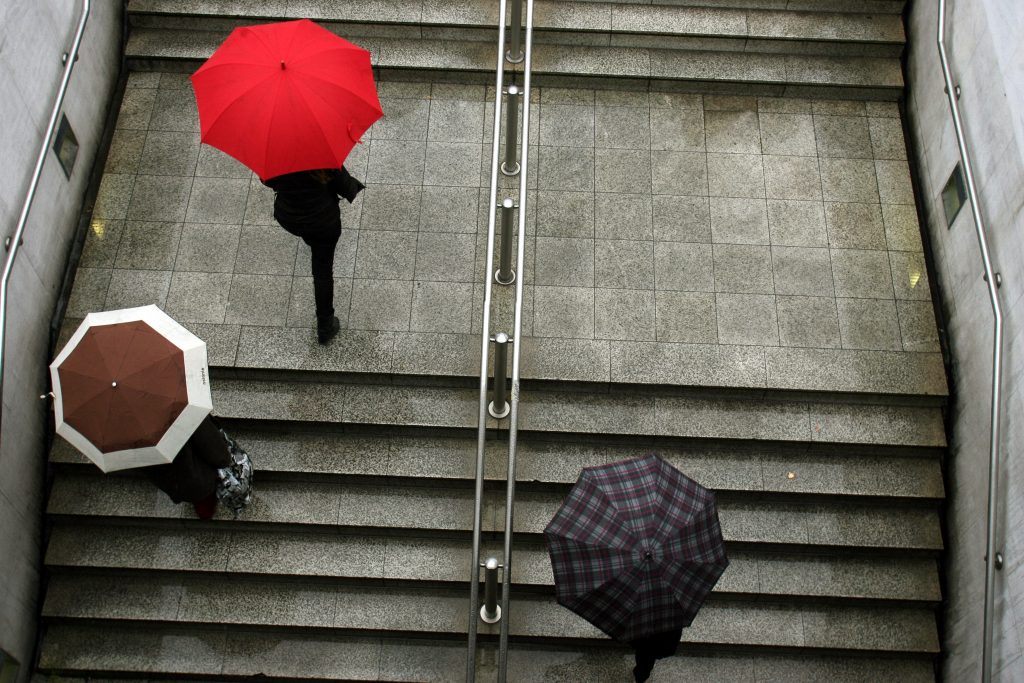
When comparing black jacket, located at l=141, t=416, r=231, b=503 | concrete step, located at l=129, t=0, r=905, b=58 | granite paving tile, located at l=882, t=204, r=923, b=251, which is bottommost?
black jacket, located at l=141, t=416, r=231, b=503

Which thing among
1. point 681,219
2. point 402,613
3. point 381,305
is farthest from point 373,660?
point 681,219

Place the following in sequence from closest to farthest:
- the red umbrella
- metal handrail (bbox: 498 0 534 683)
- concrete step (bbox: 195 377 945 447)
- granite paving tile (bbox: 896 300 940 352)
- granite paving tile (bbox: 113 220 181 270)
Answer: the red umbrella
metal handrail (bbox: 498 0 534 683)
concrete step (bbox: 195 377 945 447)
granite paving tile (bbox: 896 300 940 352)
granite paving tile (bbox: 113 220 181 270)

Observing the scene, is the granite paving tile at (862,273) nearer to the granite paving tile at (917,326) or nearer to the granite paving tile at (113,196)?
the granite paving tile at (917,326)

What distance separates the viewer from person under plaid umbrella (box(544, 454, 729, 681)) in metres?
4.58

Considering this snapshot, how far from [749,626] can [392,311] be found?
3.68m

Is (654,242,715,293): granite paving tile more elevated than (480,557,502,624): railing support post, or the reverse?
(654,242,715,293): granite paving tile

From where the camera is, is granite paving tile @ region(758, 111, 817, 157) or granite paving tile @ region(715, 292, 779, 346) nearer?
granite paving tile @ region(715, 292, 779, 346)

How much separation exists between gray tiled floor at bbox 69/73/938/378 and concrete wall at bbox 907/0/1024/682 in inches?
17.5

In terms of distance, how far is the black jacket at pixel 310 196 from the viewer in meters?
5.38

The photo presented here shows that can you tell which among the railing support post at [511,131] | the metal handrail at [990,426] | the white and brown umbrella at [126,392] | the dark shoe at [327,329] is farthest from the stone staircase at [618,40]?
the white and brown umbrella at [126,392]

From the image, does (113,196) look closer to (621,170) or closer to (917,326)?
(621,170)

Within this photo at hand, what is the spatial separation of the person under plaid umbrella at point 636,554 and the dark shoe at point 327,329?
101 inches

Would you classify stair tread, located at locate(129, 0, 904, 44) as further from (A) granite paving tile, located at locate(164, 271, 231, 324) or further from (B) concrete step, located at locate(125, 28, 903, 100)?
(A) granite paving tile, located at locate(164, 271, 231, 324)

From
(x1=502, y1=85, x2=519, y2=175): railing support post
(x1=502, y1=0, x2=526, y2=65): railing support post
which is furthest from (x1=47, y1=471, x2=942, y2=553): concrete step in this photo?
(x1=502, y1=0, x2=526, y2=65): railing support post
